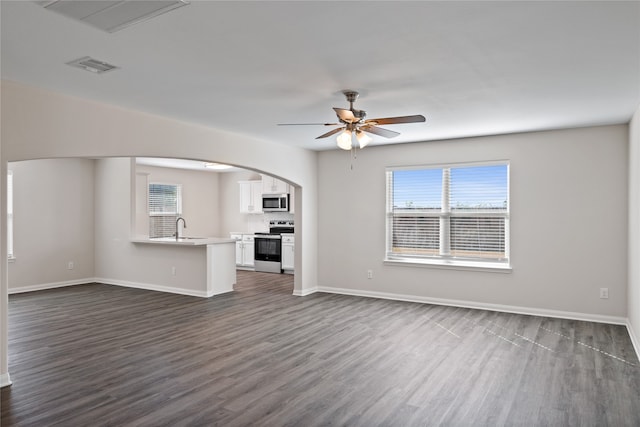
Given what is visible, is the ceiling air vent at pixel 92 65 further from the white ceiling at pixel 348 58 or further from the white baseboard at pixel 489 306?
the white baseboard at pixel 489 306

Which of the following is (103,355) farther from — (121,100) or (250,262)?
(250,262)

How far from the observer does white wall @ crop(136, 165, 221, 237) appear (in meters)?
10.1

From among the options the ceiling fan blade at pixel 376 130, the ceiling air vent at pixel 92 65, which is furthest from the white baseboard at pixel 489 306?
the ceiling air vent at pixel 92 65

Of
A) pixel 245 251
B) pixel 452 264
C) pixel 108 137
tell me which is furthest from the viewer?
pixel 245 251

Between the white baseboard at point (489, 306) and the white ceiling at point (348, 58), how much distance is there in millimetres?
2492

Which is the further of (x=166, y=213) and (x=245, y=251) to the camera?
(x=245, y=251)

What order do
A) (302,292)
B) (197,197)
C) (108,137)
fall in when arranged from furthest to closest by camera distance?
(197,197), (302,292), (108,137)

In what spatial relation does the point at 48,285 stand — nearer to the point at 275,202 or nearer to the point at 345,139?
the point at 275,202

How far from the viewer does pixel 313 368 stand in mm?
3773

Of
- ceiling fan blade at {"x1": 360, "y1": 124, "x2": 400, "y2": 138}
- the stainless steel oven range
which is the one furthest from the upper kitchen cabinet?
ceiling fan blade at {"x1": 360, "y1": 124, "x2": 400, "y2": 138}

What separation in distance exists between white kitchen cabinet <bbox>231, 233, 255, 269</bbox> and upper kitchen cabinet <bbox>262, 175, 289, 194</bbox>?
1197 mm

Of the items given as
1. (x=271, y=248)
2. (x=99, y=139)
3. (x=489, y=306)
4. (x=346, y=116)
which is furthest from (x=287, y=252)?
(x=346, y=116)

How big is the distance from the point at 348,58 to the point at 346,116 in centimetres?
80

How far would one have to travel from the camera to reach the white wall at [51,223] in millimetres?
7383
